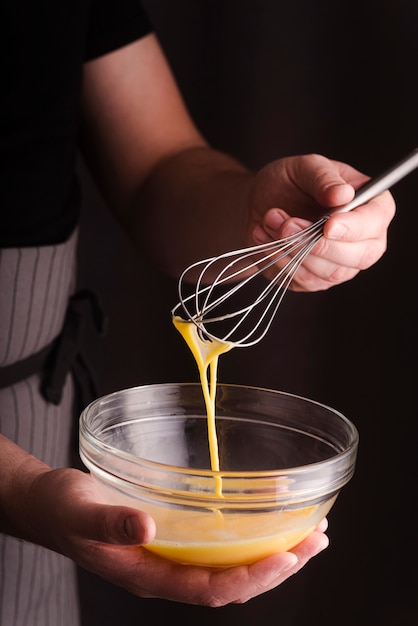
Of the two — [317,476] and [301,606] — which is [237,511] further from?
[301,606]

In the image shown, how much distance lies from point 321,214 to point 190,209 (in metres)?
0.29

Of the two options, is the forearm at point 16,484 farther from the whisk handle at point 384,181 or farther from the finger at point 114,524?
the whisk handle at point 384,181

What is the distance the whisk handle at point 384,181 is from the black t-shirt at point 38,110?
0.43 metres

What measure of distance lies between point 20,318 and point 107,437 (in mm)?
338

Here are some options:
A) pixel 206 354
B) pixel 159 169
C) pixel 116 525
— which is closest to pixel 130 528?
pixel 116 525

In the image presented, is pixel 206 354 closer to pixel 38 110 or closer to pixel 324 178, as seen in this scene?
pixel 324 178

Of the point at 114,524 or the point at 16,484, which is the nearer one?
the point at 114,524

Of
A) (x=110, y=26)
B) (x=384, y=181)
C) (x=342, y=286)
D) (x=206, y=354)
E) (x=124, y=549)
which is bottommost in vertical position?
(x=342, y=286)

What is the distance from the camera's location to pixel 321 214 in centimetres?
88

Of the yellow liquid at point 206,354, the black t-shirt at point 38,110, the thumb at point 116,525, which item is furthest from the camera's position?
the black t-shirt at point 38,110

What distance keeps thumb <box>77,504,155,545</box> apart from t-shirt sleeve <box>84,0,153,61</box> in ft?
2.27

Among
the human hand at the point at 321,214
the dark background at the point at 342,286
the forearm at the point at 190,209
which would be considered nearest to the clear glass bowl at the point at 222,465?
the human hand at the point at 321,214

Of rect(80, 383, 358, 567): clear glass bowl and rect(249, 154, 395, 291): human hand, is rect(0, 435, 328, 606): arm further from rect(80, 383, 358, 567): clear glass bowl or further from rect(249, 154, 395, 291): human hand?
rect(249, 154, 395, 291): human hand

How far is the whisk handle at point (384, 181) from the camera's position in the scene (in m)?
0.75
